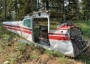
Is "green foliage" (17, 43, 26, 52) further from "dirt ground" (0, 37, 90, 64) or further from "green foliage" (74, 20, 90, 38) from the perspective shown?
"green foliage" (74, 20, 90, 38)

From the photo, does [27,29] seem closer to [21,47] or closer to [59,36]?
[21,47]

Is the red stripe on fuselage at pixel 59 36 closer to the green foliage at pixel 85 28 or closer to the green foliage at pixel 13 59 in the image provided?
the green foliage at pixel 13 59

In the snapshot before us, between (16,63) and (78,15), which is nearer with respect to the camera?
(16,63)

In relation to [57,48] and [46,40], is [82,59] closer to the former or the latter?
[57,48]

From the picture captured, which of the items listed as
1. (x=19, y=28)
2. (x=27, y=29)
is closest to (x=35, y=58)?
(x=27, y=29)

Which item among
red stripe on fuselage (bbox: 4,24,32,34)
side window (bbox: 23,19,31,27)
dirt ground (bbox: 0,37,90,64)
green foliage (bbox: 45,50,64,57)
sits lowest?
dirt ground (bbox: 0,37,90,64)

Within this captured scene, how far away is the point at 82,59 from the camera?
25.1ft

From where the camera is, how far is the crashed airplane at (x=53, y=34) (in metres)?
7.08

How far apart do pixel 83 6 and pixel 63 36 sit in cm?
2427

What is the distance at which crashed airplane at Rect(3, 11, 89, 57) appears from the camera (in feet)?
23.2

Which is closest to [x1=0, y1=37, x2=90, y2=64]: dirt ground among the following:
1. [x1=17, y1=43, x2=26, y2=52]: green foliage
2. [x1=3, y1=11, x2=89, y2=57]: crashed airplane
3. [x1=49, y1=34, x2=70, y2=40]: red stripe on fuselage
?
[x1=17, y1=43, x2=26, y2=52]: green foliage

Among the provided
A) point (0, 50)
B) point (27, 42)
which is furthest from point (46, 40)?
point (0, 50)

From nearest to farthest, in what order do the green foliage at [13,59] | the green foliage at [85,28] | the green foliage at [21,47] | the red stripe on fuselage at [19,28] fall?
1. the green foliage at [13,59]
2. the green foliage at [21,47]
3. the red stripe on fuselage at [19,28]
4. the green foliage at [85,28]

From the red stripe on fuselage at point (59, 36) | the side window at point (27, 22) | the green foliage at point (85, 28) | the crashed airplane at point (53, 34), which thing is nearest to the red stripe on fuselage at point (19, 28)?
the crashed airplane at point (53, 34)
